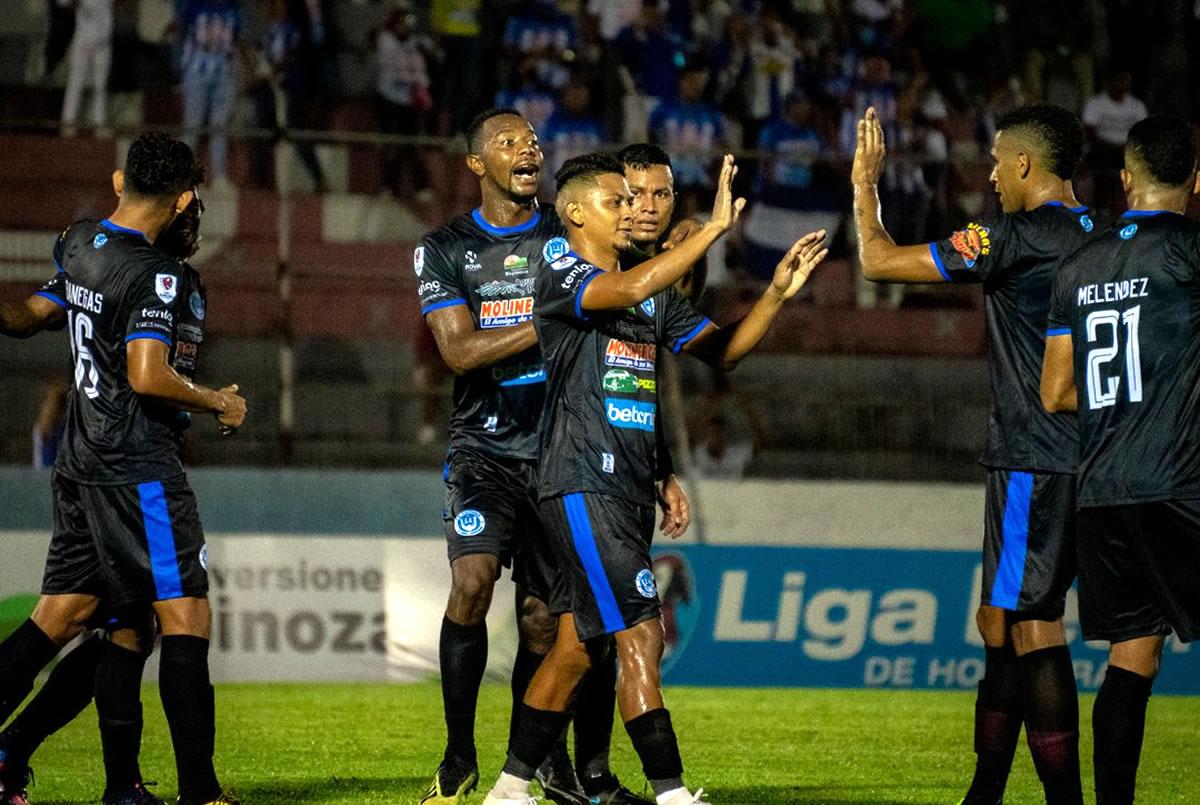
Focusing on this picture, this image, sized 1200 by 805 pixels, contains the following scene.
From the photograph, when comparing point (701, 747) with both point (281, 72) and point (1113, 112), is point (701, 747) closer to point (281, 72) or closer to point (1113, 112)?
point (281, 72)

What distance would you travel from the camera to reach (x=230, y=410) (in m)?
6.13

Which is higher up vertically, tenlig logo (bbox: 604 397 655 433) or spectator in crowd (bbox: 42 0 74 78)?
spectator in crowd (bbox: 42 0 74 78)

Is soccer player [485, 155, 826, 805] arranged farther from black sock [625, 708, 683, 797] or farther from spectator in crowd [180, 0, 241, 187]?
spectator in crowd [180, 0, 241, 187]

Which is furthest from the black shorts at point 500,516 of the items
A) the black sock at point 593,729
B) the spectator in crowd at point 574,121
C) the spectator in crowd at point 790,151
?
the spectator in crowd at point 574,121

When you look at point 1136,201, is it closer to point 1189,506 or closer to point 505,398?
point 1189,506

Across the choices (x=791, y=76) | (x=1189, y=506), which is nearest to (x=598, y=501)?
(x=1189, y=506)

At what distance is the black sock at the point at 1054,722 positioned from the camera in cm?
594

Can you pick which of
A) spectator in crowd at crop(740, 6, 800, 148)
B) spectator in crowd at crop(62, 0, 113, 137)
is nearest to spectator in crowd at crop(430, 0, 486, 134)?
spectator in crowd at crop(740, 6, 800, 148)

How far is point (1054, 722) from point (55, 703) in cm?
356

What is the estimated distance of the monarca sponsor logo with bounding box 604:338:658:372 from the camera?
603 cm

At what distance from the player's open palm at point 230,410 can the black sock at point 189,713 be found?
75 centimetres

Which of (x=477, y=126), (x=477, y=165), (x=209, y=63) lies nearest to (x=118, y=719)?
(x=477, y=165)

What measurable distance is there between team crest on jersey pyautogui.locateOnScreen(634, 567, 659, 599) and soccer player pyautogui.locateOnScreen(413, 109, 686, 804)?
3.18ft

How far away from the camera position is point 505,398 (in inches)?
276
